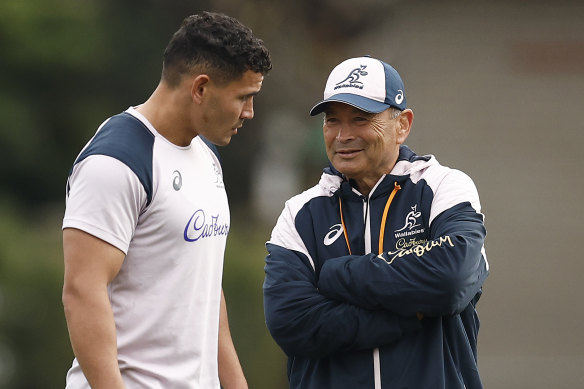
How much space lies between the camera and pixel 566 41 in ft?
39.0

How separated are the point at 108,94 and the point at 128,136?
12270 millimetres

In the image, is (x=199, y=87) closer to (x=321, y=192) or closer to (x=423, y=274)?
(x=321, y=192)

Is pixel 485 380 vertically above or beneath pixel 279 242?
beneath

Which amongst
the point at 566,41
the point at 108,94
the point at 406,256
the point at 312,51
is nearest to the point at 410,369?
the point at 406,256

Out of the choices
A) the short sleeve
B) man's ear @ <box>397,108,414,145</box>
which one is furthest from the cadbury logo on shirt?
man's ear @ <box>397,108,414,145</box>

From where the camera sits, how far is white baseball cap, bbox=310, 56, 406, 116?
3877 mm

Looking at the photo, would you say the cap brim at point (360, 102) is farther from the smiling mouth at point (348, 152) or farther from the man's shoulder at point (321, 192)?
the man's shoulder at point (321, 192)

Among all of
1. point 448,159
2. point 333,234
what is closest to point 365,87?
point 333,234

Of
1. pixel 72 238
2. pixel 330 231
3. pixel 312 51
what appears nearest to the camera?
pixel 72 238

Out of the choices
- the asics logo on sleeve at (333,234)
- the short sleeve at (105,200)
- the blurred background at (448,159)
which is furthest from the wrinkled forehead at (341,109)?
the blurred background at (448,159)

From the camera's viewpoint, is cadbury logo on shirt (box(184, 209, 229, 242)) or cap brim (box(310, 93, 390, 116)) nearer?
cadbury logo on shirt (box(184, 209, 229, 242))

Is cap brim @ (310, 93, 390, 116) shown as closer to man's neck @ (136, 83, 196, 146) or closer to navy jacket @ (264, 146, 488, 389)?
navy jacket @ (264, 146, 488, 389)

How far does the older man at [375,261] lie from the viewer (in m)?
3.63

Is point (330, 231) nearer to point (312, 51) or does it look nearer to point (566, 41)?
point (312, 51)
